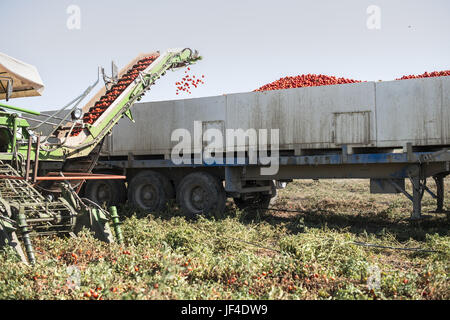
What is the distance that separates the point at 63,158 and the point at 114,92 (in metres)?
2.14

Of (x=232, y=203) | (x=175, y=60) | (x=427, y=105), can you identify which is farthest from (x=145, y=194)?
(x=427, y=105)

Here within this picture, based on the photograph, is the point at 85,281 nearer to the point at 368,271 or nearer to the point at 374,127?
the point at 368,271

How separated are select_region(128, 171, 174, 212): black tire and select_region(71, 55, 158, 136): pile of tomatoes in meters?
2.47

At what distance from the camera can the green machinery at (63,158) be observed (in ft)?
21.1

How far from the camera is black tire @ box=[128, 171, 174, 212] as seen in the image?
1159 cm

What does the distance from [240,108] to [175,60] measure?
2.00 m

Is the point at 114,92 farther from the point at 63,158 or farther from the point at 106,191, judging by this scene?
the point at 106,191

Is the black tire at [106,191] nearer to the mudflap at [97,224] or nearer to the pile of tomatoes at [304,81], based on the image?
the pile of tomatoes at [304,81]

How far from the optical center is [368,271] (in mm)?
5113

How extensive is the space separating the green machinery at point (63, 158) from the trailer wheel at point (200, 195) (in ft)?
7.82

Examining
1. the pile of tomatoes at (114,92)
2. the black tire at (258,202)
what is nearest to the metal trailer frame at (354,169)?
the black tire at (258,202)

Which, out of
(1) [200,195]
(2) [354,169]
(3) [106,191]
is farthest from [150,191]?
(2) [354,169]

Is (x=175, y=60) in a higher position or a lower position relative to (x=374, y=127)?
higher
